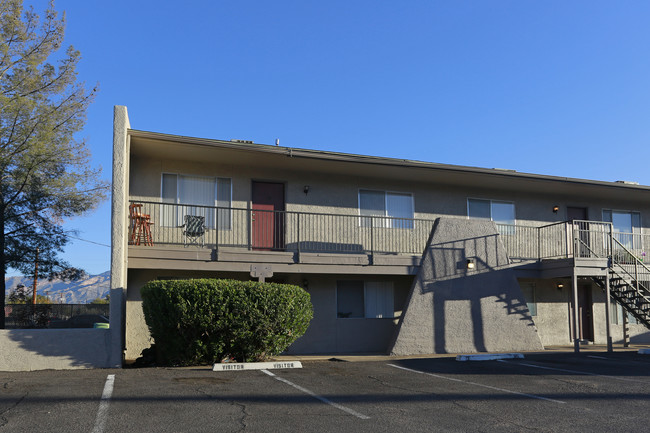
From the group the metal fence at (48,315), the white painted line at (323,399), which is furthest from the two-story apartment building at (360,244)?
the metal fence at (48,315)

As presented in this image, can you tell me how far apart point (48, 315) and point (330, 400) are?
1429 centimetres

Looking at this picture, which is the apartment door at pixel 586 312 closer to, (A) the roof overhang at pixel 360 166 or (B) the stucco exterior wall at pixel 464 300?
(A) the roof overhang at pixel 360 166

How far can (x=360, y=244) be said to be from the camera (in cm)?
1697

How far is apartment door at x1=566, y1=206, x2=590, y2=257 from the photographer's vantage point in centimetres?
1728

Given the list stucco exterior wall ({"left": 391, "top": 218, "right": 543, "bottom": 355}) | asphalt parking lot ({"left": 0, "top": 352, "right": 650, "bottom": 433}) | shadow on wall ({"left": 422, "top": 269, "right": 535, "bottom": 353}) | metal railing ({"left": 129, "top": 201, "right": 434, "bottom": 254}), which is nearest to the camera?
asphalt parking lot ({"left": 0, "top": 352, "right": 650, "bottom": 433})

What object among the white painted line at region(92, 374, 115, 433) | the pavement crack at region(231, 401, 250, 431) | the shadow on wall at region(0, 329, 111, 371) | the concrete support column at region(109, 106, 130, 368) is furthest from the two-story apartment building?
the pavement crack at region(231, 401, 250, 431)

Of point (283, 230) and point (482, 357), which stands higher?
point (283, 230)

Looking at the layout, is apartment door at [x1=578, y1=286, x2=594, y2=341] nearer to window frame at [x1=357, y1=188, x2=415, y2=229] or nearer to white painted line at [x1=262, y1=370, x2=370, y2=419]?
window frame at [x1=357, y1=188, x2=415, y2=229]

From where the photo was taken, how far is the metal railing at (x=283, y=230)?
15.2 meters

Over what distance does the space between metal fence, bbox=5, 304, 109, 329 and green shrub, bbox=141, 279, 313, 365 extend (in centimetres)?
720

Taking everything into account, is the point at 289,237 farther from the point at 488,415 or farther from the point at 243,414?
the point at 488,415

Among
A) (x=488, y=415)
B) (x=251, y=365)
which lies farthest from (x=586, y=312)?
(x=488, y=415)

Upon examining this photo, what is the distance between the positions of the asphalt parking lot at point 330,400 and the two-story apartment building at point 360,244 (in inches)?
148

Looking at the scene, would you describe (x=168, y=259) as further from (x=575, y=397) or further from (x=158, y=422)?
(x=575, y=397)
